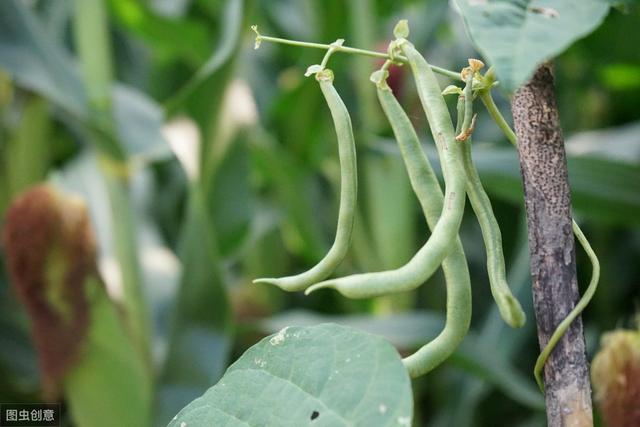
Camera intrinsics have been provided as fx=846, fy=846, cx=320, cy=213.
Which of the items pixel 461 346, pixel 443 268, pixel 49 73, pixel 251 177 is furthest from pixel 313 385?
pixel 251 177

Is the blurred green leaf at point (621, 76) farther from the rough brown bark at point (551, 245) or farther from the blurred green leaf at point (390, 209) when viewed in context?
the rough brown bark at point (551, 245)

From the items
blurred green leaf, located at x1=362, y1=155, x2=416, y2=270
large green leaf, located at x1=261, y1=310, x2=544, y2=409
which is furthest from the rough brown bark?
blurred green leaf, located at x1=362, y1=155, x2=416, y2=270

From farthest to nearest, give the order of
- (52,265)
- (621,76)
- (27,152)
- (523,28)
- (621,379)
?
(621,76), (27,152), (52,265), (621,379), (523,28)

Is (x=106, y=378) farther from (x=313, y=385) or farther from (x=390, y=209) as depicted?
(x=313, y=385)

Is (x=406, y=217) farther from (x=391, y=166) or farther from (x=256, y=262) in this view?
(x=256, y=262)

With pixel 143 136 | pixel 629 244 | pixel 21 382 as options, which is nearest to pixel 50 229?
pixel 143 136

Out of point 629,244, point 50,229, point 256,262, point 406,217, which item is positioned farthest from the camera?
point 256,262

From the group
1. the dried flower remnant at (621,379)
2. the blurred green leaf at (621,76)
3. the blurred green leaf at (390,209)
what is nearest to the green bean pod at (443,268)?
the dried flower remnant at (621,379)

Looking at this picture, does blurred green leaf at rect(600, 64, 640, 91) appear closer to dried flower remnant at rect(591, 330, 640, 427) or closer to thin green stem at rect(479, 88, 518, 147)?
dried flower remnant at rect(591, 330, 640, 427)
